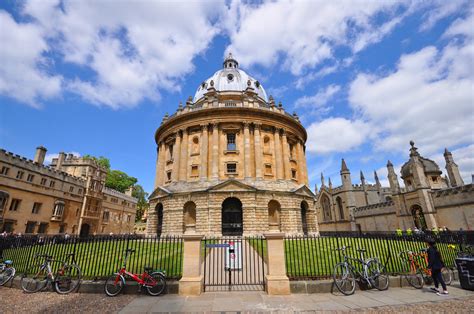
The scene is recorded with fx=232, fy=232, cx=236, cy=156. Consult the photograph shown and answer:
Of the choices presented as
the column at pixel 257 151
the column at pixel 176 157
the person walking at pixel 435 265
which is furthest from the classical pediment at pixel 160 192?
the person walking at pixel 435 265

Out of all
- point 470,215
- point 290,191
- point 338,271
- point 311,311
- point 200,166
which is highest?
point 200,166

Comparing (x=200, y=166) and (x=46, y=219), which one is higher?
(x=200, y=166)

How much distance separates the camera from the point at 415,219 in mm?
33344

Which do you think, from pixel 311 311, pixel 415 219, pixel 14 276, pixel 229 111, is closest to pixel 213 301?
pixel 311 311

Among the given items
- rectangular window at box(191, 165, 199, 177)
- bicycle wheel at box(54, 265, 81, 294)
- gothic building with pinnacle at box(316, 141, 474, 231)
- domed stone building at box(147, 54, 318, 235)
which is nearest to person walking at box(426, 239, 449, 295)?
bicycle wheel at box(54, 265, 81, 294)

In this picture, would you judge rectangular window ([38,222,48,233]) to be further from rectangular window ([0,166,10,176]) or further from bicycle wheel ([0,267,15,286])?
bicycle wheel ([0,267,15,286])

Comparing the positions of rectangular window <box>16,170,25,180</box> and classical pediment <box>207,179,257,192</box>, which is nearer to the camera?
classical pediment <box>207,179,257,192</box>

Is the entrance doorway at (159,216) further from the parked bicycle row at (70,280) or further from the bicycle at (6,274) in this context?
the parked bicycle row at (70,280)

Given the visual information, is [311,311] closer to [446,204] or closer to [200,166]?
[200,166]

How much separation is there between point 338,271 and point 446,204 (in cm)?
3102

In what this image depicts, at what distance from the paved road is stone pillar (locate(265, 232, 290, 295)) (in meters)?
0.28

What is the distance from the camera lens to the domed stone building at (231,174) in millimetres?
23891

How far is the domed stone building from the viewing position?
2389 cm

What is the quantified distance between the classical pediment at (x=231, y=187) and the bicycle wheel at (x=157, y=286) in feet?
53.2
